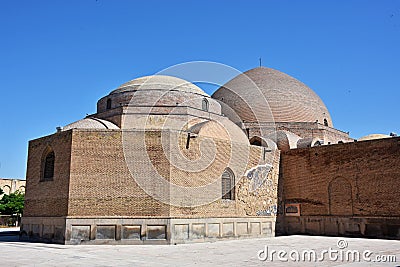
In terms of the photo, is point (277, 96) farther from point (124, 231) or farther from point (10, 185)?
point (10, 185)

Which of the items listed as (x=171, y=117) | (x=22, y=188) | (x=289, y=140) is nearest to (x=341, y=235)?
(x=289, y=140)

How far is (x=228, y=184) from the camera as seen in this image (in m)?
17.8

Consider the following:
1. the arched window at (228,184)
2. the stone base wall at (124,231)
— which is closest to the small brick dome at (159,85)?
the arched window at (228,184)

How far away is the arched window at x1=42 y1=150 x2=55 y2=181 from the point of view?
17.1 m

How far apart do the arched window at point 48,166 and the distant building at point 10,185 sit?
30534mm

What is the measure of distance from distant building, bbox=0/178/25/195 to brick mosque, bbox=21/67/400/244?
86.5 ft

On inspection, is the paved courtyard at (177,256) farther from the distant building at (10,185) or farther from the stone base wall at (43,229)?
the distant building at (10,185)

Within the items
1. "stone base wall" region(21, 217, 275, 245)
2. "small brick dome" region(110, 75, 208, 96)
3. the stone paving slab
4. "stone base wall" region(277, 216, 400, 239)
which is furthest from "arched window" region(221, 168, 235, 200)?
"small brick dome" region(110, 75, 208, 96)

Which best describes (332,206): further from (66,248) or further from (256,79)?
(256,79)

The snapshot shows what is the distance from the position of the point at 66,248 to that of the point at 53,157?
4.76m

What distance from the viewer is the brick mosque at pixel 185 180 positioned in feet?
50.0

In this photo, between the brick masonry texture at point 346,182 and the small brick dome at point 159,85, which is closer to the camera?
the brick masonry texture at point 346,182

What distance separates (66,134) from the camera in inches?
635

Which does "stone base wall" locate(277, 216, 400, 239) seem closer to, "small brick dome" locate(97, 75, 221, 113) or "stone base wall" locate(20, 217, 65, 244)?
"small brick dome" locate(97, 75, 221, 113)
